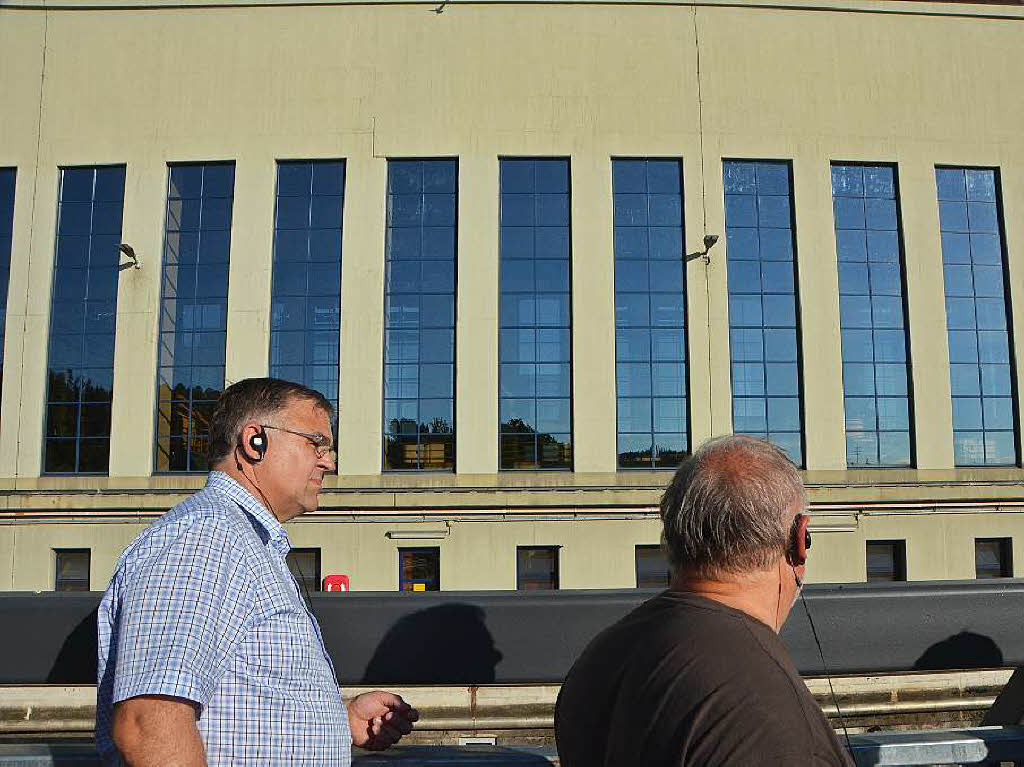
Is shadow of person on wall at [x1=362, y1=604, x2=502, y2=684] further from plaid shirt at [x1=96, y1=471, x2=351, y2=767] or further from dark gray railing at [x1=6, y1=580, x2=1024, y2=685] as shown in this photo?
plaid shirt at [x1=96, y1=471, x2=351, y2=767]

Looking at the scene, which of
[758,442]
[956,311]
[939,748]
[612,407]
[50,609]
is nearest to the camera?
[758,442]

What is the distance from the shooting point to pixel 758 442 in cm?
169

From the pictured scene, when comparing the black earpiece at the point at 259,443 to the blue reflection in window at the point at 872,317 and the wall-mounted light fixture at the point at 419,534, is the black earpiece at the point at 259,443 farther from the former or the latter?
the blue reflection in window at the point at 872,317

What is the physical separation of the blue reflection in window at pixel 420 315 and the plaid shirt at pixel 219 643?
1641 centimetres

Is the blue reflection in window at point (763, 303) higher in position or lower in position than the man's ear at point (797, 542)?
higher

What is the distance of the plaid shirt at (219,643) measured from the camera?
1590 mm

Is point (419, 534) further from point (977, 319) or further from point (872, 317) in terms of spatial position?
point (977, 319)

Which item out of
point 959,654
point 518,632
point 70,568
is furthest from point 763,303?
point 518,632

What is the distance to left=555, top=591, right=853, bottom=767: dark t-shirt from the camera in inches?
51.0

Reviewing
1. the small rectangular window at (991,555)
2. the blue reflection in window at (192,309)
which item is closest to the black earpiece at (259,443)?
the blue reflection in window at (192,309)

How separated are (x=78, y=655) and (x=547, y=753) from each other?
1.28 metres

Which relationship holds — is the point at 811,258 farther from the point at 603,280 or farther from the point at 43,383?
the point at 43,383

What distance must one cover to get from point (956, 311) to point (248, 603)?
69.2ft

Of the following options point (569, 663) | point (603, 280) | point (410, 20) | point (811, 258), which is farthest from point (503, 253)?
point (569, 663)
